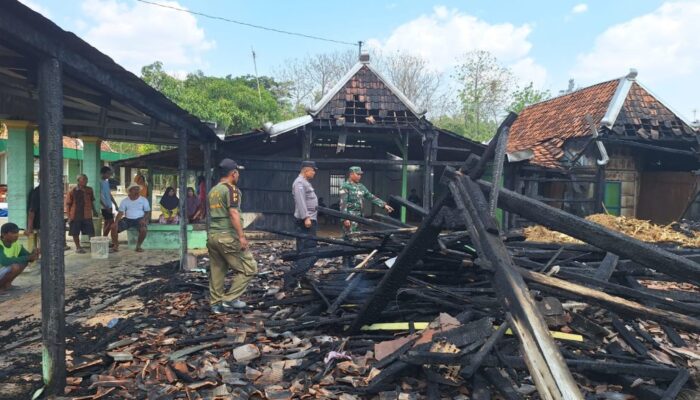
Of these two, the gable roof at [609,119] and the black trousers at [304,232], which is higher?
the gable roof at [609,119]

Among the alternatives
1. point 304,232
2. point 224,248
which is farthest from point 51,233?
point 304,232

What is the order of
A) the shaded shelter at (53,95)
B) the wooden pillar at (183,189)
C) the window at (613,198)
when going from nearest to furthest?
the shaded shelter at (53,95) → the wooden pillar at (183,189) → the window at (613,198)

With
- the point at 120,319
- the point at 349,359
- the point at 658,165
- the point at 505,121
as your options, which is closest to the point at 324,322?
the point at 349,359

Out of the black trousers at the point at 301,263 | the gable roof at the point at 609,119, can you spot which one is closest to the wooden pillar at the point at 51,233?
the black trousers at the point at 301,263

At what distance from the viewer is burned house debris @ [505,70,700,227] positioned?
1324cm

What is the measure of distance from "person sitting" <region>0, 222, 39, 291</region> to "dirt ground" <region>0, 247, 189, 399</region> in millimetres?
255

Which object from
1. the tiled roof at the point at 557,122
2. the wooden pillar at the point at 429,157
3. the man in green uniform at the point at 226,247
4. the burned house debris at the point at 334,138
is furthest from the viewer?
the tiled roof at the point at 557,122

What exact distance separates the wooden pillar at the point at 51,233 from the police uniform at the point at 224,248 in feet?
6.71

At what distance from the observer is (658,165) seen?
14.4 metres

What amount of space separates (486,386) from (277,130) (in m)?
9.00

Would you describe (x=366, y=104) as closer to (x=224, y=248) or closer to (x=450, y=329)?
(x=224, y=248)

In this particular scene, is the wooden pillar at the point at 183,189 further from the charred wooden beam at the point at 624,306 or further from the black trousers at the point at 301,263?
the charred wooden beam at the point at 624,306

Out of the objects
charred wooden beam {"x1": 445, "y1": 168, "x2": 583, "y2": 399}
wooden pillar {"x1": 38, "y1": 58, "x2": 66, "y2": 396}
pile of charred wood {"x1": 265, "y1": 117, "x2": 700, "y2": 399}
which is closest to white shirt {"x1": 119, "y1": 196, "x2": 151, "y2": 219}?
pile of charred wood {"x1": 265, "y1": 117, "x2": 700, "y2": 399}

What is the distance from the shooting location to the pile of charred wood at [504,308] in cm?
208
